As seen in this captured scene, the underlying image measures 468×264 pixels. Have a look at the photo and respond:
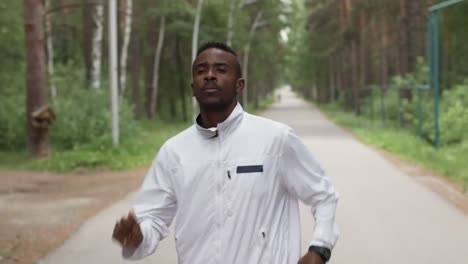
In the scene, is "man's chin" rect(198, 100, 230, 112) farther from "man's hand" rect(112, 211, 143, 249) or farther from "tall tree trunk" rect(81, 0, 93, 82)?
"tall tree trunk" rect(81, 0, 93, 82)

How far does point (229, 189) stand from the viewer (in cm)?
274

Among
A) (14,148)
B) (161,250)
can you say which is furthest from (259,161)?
(14,148)

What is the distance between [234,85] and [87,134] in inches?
646

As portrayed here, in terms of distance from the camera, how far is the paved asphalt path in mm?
6902

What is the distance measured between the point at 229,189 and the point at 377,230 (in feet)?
19.0

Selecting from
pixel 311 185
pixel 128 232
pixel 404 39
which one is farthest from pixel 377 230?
pixel 404 39

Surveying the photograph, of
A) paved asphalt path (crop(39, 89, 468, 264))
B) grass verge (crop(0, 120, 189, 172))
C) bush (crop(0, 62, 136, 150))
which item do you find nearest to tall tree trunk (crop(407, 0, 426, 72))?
bush (crop(0, 62, 136, 150))

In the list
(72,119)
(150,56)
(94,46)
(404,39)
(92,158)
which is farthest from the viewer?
(150,56)

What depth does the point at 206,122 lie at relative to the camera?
284cm

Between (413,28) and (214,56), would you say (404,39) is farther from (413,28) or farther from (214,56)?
(214,56)

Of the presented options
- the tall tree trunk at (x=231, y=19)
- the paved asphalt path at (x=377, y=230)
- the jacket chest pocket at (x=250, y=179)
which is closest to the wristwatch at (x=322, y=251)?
the jacket chest pocket at (x=250, y=179)

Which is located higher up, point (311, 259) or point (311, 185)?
point (311, 185)

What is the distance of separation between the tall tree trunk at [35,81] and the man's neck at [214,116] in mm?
14360

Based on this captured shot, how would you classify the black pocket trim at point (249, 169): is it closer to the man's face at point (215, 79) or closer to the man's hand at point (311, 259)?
the man's face at point (215, 79)
